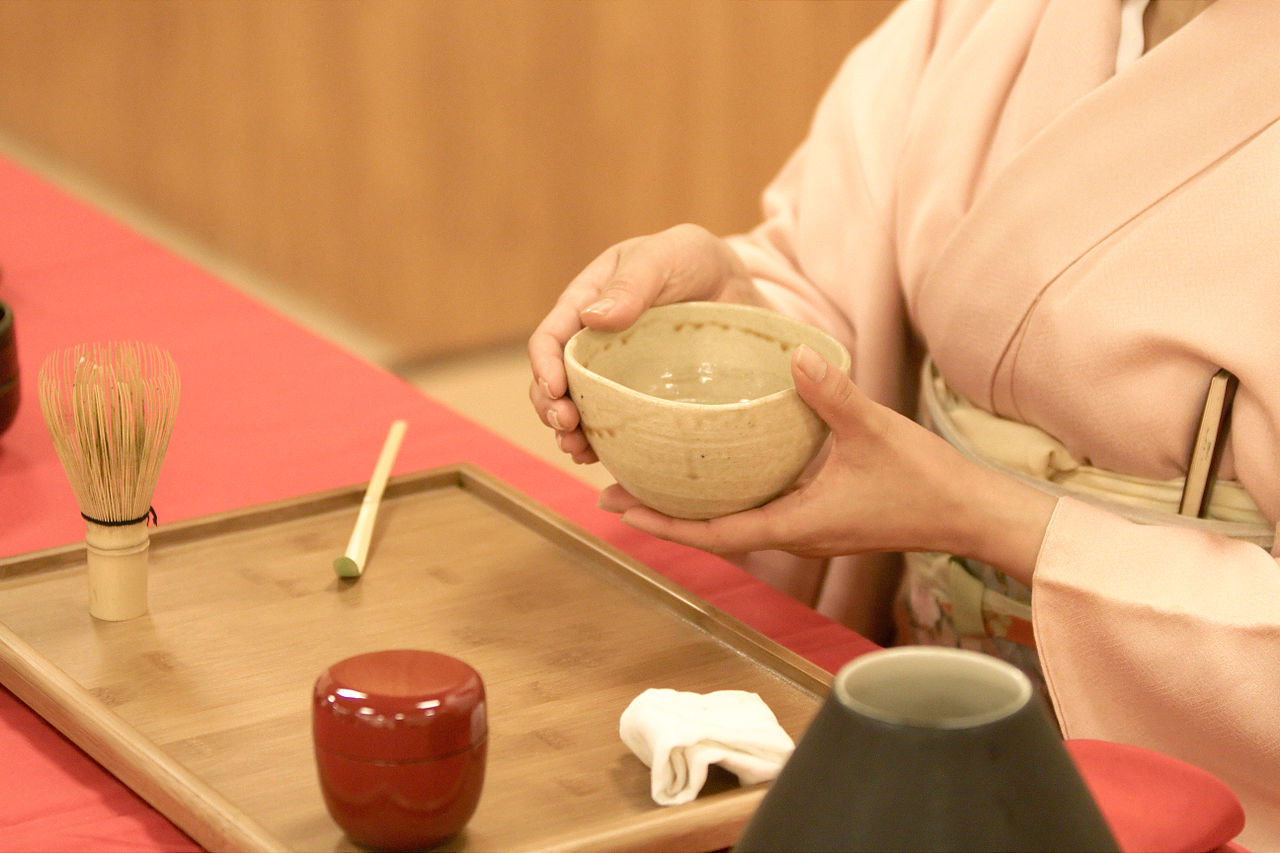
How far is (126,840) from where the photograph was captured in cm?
71

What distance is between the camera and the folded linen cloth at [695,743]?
695 mm

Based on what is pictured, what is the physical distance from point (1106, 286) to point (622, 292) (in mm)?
353

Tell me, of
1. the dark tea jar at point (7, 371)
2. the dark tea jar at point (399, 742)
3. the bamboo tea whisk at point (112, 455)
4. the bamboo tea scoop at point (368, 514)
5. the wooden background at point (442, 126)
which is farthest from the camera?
the wooden background at point (442, 126)

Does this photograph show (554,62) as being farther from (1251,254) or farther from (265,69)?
(1251,254)

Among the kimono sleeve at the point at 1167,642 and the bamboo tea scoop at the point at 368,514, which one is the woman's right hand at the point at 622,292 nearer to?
the bamboo tea scoop at the point at 368,514

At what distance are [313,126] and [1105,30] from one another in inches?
92.4

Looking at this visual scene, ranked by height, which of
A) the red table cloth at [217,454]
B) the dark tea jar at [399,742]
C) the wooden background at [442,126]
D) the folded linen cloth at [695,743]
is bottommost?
the wooden background at [442,126]

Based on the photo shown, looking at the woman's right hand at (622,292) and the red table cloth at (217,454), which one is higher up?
the woman's right hand at (622,292)

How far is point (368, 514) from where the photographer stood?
3.26 feet

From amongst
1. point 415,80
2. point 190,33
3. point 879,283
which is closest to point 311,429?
point 879,283

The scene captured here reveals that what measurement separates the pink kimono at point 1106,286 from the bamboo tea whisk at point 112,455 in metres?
0.55

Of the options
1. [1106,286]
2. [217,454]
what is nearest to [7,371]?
[217,454]

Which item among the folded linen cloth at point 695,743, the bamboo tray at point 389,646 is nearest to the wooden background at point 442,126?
the bamboo tray at point 389,646

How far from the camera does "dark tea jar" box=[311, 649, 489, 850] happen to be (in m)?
0.61
